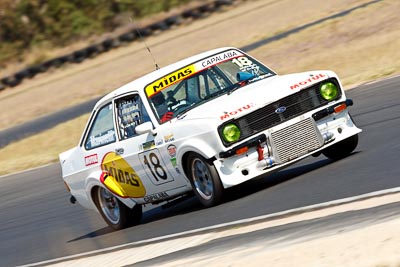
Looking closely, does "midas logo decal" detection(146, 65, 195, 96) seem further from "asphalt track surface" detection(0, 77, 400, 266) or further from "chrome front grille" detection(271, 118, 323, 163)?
"chrome front grille" detection(271, 118, 323, 163)

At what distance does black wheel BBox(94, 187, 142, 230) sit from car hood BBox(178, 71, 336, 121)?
166cm

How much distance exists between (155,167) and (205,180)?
28.6 inches

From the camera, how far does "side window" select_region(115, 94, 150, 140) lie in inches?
402

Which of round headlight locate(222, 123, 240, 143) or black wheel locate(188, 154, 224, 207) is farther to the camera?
black wheel locate(188, 154, 224, 207)

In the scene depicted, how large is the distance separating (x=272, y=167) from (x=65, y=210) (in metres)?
4.79

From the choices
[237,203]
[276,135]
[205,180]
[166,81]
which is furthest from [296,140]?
[166,81]

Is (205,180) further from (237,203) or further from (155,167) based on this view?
(155,167)

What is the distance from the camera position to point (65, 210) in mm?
13242

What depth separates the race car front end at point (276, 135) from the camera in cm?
912

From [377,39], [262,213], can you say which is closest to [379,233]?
[262,213]

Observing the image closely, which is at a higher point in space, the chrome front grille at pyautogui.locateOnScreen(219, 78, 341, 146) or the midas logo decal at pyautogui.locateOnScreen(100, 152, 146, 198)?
the chrome front grille at pyautogui.locateOnScreen(219, 78, 341, 146)

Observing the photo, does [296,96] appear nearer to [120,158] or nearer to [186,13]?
[120,158]

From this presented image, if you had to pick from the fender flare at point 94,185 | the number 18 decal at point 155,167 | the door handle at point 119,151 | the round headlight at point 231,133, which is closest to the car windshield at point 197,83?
the number 18 decal at point 155,167

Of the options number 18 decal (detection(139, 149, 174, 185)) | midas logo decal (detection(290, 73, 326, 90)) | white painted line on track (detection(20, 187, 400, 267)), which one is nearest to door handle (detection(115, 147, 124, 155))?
number 18 decal (detection(139, 149, 174, 185))
